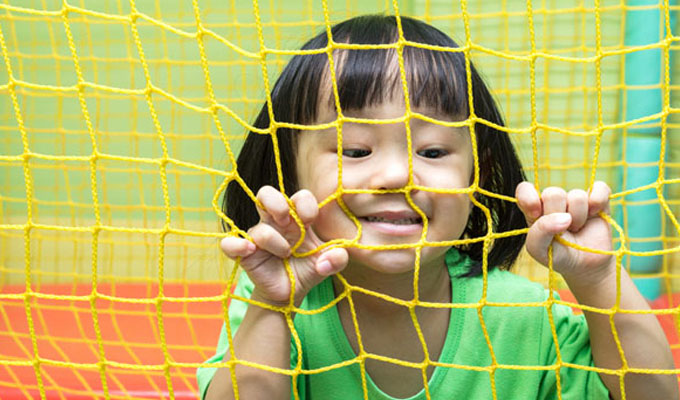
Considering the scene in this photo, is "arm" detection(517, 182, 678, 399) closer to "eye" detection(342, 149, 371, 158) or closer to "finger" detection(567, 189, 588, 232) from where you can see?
"finger" detection(567, 189, 588, 232)

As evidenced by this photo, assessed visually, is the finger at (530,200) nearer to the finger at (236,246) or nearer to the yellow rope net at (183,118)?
the finger at (236,246)

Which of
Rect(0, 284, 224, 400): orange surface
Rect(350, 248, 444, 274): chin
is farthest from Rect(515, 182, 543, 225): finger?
Rect(0, 284, 224, 400): orange surface

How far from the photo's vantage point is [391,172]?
59 centimetres

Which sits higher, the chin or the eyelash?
the eyelash

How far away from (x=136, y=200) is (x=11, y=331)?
535 millimetres

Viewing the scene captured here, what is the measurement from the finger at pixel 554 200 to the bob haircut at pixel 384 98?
0.14 meters

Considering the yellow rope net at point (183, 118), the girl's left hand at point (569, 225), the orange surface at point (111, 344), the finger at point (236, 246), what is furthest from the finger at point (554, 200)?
the yellow rope net at point (183, 118)

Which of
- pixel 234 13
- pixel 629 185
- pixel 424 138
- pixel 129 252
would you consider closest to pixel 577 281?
pixel 424 138

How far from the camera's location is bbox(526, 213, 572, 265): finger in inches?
21.6

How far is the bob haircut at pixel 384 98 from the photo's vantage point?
65cm

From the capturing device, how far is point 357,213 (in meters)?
0.62

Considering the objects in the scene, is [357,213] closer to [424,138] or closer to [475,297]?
[424,138]

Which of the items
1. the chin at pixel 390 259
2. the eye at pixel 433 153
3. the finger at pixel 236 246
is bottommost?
the chin at pixel 390 259

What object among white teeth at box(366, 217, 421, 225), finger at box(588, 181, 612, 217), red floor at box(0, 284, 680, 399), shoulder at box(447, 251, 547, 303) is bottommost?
red floor at box(0, 284, 680, 399)
